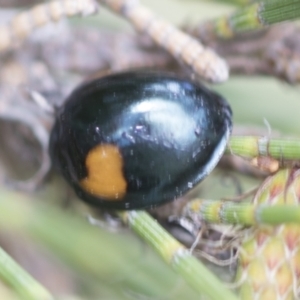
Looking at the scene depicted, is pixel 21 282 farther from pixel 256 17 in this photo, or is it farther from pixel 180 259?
pixel 256 17

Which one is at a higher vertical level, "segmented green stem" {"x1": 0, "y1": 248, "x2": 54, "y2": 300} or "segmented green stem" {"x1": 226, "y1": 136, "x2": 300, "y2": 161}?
"segmented green stem" {"x1": 226, "y1": 136, "x2": 300, "y2": 161}

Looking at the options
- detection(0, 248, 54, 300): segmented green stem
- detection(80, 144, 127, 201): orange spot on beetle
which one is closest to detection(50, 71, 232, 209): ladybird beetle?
detection(80, 144, 127, 201): orange spot on beetle

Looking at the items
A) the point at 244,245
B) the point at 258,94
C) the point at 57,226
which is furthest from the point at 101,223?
the point at 258,94

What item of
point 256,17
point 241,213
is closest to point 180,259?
point 241,213

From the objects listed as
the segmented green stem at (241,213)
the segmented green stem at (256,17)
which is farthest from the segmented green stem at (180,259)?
the segmented green stem at (256,17)

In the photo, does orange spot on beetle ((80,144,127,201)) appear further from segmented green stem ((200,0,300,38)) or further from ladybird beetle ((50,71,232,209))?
segmented green stem ((200,0,300,38))
